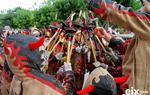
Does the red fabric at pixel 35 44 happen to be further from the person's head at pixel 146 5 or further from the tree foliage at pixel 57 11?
the tree foliage at pixel 57 11

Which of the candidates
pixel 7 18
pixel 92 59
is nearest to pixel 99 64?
pixel 92 59

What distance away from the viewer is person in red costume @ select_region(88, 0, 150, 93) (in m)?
3.57

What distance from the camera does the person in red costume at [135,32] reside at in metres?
3.57

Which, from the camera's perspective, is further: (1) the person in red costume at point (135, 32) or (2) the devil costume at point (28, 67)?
(1) the person in red costume at point (135, 32)

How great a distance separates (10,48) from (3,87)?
905mm

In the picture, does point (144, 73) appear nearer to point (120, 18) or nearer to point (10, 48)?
point (120, 18)

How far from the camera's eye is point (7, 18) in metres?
51.8

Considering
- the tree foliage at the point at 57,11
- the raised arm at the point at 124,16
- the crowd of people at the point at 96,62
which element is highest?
the raised arm at the point at 124,16

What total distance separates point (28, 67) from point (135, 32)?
1.08 metres

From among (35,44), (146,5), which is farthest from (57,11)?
(35,44)

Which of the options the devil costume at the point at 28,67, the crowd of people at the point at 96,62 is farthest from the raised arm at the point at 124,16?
the devil costume at the point at 28,67

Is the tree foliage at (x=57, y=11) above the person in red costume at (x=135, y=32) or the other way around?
the other way around

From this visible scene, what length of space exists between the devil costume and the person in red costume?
80 centimetres

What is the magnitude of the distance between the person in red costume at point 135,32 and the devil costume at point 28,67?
80 cm
